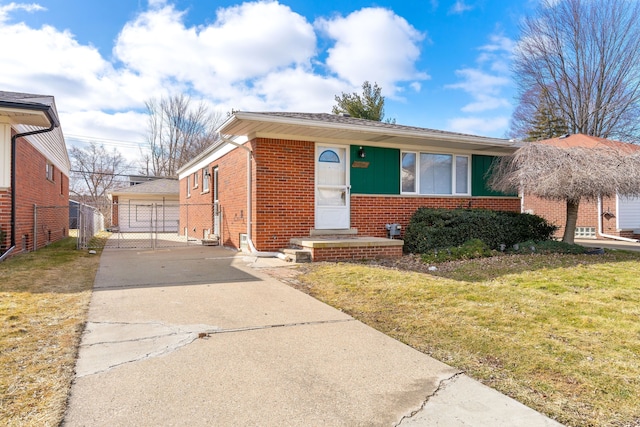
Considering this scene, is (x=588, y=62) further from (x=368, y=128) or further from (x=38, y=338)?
(x=38, y=338)

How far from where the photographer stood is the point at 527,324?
149 inches

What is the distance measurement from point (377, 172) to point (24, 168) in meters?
8.43

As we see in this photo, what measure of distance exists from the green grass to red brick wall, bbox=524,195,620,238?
35.4 ft

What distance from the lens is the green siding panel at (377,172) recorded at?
9859 millimetres

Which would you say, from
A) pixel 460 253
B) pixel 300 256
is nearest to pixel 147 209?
pixel 300 256

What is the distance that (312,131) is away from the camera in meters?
8.84

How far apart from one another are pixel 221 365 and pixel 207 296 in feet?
7.32

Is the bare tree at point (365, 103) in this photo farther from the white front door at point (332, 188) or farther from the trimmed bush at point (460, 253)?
the trimmed bush at point (460, 253)

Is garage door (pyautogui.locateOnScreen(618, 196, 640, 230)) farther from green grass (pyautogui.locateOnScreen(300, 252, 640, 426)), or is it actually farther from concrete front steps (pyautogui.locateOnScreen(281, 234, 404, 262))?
concrete front steps (pyautogui.locateOnScreen(281, 234, 404, 262))

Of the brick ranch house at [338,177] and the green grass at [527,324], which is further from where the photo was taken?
the brick ranch house at [338,177]

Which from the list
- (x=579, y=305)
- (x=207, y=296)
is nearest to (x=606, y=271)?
(x=579, y=305)

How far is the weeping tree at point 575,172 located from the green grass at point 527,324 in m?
2.35

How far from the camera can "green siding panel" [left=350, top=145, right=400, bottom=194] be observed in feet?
32.3

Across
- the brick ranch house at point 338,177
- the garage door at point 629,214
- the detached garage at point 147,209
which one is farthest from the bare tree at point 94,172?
the garage door at point 629,214
